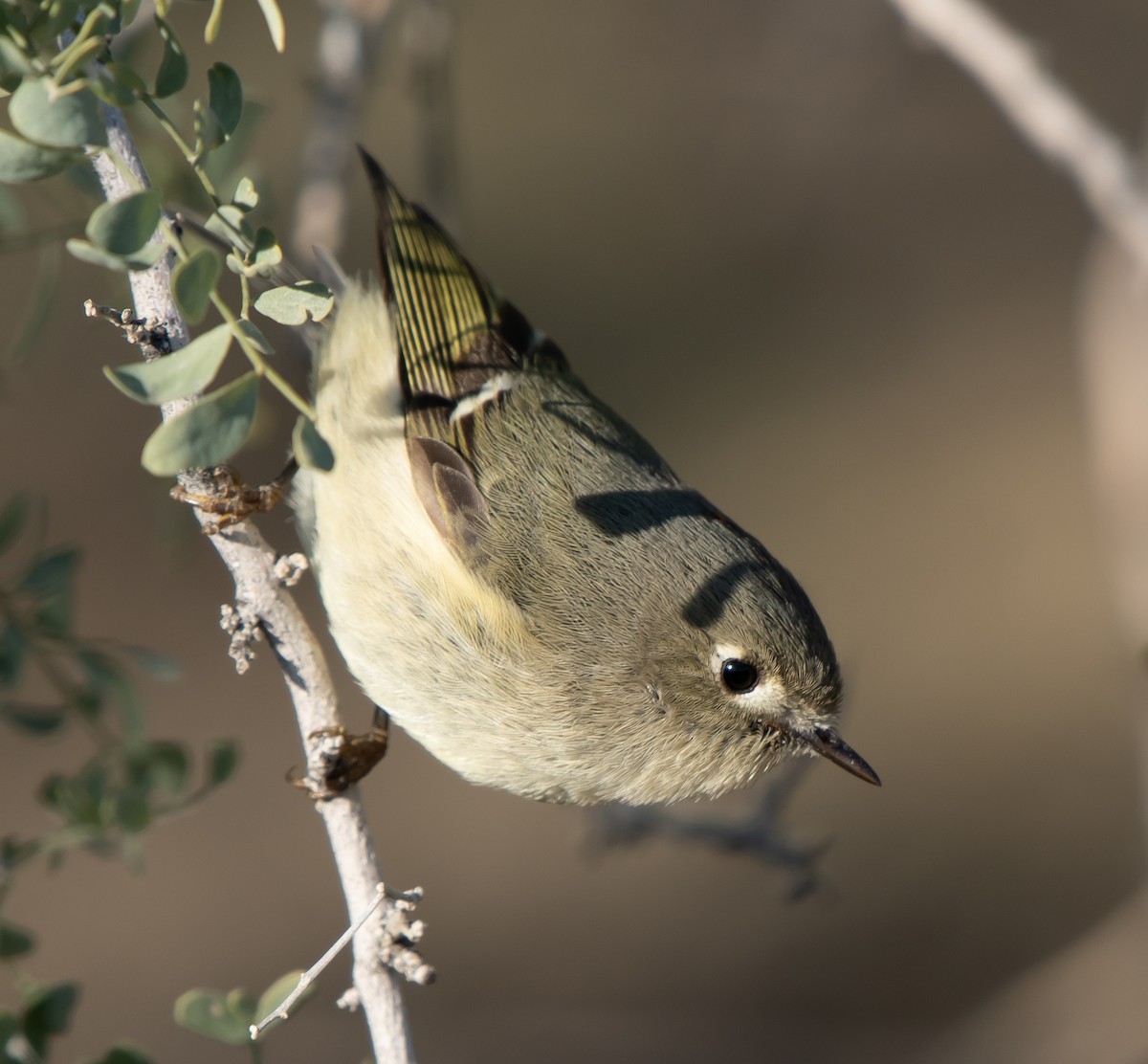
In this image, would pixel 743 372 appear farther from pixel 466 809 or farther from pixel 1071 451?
pixel 466 809

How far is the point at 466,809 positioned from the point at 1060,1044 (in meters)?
3.38

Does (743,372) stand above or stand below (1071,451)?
below

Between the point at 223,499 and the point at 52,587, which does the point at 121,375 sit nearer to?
the point at 223,499

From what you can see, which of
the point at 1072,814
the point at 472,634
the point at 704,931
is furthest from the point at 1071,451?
the point at 472,634

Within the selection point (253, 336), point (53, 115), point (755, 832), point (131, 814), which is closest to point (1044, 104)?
point (755, 832)

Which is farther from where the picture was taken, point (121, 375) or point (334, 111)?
point (334, 111)

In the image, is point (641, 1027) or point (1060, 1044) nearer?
point (1060, 1044)

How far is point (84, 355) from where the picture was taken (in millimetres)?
5723

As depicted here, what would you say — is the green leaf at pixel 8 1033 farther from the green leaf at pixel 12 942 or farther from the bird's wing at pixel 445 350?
the bird's wing at pixel 445 350

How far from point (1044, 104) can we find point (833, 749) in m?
1.27

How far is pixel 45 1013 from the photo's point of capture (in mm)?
1560

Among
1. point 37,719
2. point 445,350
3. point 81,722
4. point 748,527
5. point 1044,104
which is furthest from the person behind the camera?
point 748,527

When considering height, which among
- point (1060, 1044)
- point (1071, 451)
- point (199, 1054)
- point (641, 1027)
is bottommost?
point (199, 1054)

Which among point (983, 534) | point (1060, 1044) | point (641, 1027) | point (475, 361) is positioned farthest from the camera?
point (983, 534)
